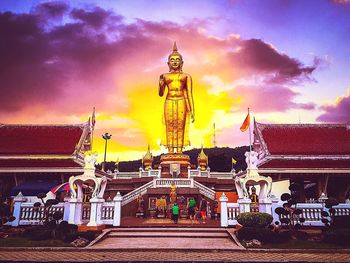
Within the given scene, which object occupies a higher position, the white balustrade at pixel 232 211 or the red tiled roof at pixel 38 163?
the red tiled roof at pixel 38 163

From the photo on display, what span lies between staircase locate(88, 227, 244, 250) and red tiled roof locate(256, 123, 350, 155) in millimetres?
12539

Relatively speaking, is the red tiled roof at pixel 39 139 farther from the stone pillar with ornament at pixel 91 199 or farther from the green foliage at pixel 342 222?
the green foliage at pixel 342 222

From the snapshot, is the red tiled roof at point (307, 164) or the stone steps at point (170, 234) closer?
the stone steps at point (170, 234)

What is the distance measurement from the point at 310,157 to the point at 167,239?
50.5 ft

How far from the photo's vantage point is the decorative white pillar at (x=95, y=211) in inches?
571

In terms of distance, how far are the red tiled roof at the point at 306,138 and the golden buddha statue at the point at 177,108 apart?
9.13 metres

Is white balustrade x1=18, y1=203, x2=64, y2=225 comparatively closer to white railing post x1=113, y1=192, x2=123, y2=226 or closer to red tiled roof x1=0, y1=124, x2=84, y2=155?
white railing post x1=113, y1=192, x2=123, y2=226

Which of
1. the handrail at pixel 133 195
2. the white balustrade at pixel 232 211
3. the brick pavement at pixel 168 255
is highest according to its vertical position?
the handrail at pixel 133 195

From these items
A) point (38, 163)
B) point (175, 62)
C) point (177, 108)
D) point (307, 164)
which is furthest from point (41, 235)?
point (175, 62)

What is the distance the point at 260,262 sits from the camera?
9227 mm

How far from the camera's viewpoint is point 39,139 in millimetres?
27453

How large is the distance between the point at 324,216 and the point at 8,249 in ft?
44.2

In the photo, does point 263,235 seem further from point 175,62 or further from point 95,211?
point 175,62

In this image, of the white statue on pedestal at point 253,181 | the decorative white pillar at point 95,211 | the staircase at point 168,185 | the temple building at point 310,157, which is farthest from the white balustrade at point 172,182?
the decorative white pillar at point 95,211
